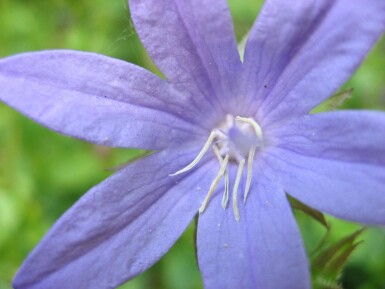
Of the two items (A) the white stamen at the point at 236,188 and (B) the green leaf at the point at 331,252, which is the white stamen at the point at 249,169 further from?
(B) the green leaf at the point at 331,252

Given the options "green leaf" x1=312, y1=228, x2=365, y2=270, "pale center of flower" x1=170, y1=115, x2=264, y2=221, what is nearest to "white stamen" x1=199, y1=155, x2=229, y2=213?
"pale center of flower" x1=170, y1=115, x2=264, y2=221

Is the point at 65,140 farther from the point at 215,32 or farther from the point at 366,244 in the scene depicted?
the point at 215,32

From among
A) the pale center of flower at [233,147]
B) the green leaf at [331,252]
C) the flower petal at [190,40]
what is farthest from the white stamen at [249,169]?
the green leaf at [331,252]

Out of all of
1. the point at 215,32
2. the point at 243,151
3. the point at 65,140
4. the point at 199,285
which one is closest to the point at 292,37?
the point at 215,32

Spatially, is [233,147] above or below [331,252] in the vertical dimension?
above

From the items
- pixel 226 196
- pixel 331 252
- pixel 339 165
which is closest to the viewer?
pixel 339 165

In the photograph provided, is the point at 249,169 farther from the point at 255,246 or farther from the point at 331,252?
the point at 331,252

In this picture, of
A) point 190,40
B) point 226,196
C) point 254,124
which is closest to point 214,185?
point 226,196
